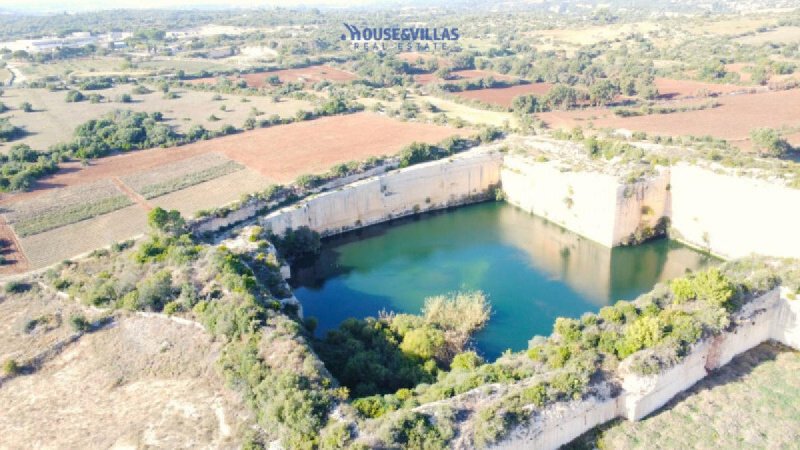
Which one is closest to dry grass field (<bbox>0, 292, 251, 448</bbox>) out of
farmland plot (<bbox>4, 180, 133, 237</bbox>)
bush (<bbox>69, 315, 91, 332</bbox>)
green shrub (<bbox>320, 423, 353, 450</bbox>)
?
bush (<bbox>69, 315, 91, 332</bbox>)

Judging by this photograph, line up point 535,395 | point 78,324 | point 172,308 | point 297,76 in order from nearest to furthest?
1. point 535,395
2. point 78,324
3. point 172,308
4. point 297,76

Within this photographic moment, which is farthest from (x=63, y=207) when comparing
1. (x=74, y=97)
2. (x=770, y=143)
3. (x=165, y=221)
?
(x=770, y=143)

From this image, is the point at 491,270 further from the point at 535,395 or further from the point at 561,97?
the point at 561,97

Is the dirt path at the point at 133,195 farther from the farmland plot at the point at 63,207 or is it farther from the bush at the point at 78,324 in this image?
the bush at the point at 78,324

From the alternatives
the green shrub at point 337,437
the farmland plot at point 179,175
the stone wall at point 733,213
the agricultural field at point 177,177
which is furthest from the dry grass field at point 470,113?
the green shrub at point 337,437

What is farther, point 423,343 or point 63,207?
point 63,207
